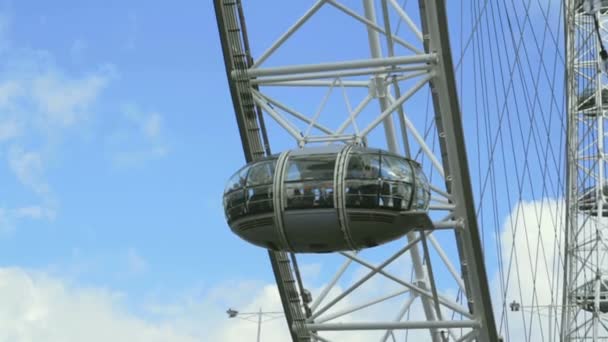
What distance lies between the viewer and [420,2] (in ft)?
54.3

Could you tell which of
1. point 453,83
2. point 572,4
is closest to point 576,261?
point 572,4

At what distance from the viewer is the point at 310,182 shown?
1419 centimetres

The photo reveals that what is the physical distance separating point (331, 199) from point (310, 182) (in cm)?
38

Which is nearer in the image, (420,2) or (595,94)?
(420,2)

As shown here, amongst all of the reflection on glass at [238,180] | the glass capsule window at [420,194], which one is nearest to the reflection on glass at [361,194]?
the glass capsule window at [420,194]

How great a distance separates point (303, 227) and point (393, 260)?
4.67m

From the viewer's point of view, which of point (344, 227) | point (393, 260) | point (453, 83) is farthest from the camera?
point (393, 260)

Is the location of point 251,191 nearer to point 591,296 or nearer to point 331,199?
point 331,199

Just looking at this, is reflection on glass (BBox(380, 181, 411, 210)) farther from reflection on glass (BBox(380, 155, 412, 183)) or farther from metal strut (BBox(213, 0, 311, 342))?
metal strut (BBox(213, 0, 311, 342))

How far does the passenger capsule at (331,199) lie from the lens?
14133mm

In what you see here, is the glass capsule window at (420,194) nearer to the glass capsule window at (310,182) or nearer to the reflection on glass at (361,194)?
the reflection on glass at (361,194)

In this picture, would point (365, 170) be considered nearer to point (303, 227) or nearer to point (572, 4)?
point (303, 227)

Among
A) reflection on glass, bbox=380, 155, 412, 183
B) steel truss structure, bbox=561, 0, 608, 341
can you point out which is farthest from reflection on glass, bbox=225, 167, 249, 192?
steel truss structure, bbox=561, 0, 608, 341

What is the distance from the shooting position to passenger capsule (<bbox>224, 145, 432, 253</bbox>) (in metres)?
14.1
